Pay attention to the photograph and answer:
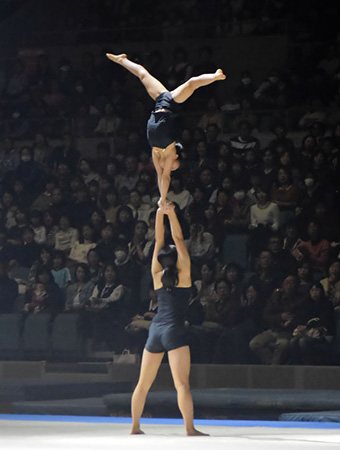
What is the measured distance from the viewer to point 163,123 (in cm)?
609

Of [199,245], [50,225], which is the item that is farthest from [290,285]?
[50,225]

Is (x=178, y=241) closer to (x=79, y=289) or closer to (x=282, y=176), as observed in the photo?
(x=282, y=176)

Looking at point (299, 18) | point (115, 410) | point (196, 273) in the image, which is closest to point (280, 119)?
point (299, 18)

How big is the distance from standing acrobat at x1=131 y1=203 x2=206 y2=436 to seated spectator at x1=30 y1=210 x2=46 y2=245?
462 cm

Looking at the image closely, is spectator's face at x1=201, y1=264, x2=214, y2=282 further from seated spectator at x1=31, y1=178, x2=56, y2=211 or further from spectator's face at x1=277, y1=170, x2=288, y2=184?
seated spectator at x1=31, y1=178, x2=56, y2=211

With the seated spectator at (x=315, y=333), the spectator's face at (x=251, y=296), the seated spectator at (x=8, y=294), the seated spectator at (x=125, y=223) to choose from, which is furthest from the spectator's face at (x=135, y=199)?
the seated spectator at (x=315, y=333)

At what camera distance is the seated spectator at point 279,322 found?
884 centimetres

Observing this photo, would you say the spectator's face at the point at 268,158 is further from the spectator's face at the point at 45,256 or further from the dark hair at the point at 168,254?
the dark hair at the point at 168,254

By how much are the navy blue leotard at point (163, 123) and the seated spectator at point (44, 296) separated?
416 centimetres

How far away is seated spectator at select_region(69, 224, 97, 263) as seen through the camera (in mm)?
10352

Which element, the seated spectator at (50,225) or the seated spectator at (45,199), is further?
the seated spectator at (45,199)

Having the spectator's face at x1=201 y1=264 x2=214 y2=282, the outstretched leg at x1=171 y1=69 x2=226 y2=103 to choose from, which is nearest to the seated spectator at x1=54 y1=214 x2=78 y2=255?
the spectator's face at x1=201 y1=264 x2=214 y2=282

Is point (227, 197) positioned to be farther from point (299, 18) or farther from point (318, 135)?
point (299, 18)

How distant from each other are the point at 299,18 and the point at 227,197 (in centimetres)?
229
